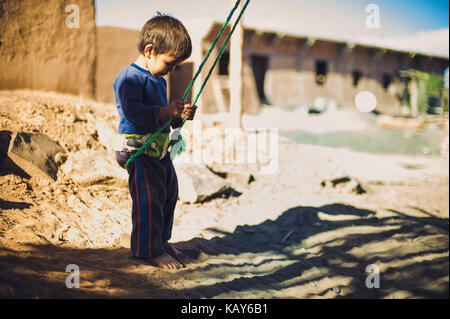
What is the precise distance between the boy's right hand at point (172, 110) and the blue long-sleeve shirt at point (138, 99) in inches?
1.5

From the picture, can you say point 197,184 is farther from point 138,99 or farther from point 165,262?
point 138,99

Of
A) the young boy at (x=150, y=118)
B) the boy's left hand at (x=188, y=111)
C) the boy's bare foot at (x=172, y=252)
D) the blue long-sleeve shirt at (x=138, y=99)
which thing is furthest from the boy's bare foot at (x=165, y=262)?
the boy's left hand at (x=188, y=111)

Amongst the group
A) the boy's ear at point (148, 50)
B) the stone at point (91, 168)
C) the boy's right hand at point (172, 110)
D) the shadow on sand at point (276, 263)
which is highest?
the boy's ear at point (148, 50)

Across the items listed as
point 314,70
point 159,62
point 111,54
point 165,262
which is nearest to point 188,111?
point 159,62

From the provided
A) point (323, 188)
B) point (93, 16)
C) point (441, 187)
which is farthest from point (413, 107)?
point (93, 16)

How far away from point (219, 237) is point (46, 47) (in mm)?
3158

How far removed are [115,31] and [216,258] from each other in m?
5.73

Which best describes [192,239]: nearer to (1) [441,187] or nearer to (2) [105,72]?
(2) [105,72]

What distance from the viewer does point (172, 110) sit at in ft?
5.92

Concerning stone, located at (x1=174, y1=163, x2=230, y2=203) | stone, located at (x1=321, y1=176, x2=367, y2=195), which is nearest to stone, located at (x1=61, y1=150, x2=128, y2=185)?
stone, located at (x1=174, y1=163, x2=230, y2=203)

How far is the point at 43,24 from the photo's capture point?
400cm

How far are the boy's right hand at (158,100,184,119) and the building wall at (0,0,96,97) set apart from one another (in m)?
2.83

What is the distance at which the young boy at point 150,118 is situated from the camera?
1.83 m

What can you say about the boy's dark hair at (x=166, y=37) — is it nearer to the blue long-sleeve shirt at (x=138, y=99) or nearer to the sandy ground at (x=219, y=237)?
the blue long-sleeve shirt at (x=138, y=99)
